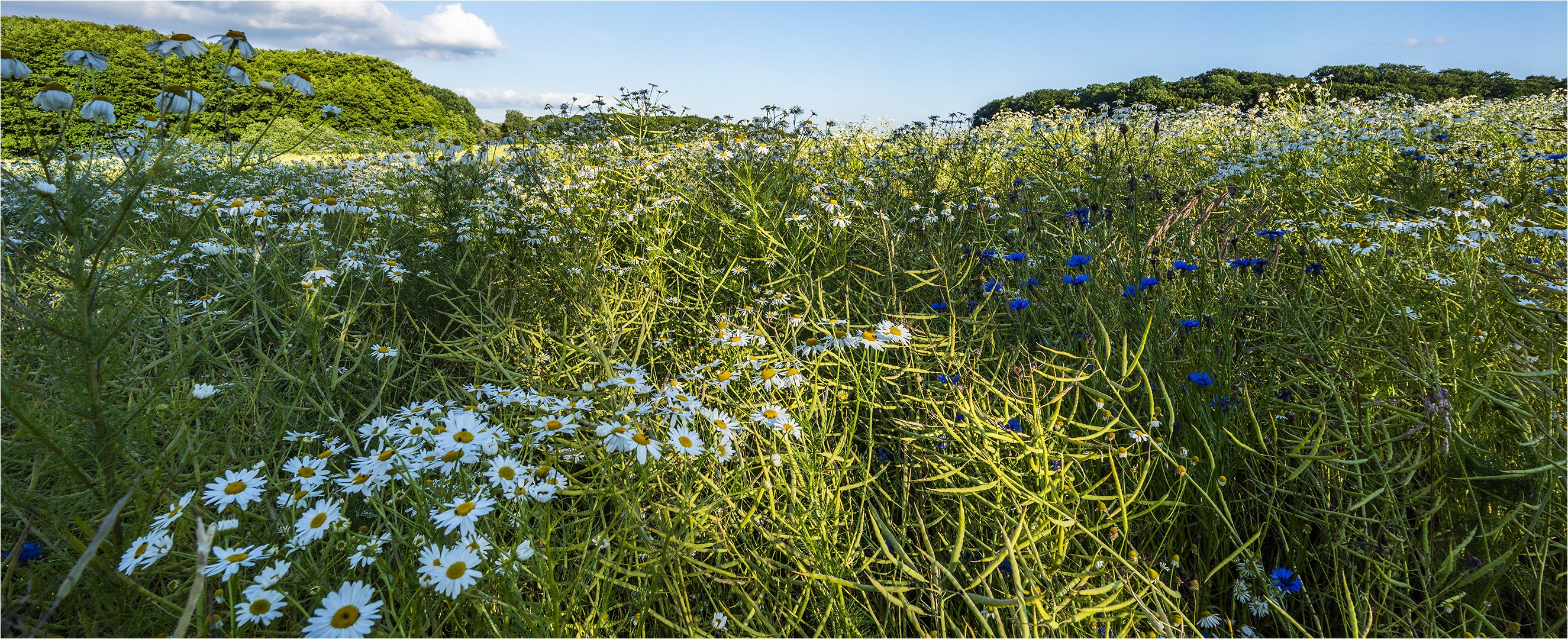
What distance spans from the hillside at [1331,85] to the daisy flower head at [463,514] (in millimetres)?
12172

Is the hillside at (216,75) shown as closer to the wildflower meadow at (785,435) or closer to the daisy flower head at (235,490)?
the wildflower meadow at (785,435)

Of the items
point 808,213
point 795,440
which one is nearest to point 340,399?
point 795,440

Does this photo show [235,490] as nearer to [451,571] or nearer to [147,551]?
[147,551]

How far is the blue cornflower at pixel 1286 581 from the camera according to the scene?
3.87 ft

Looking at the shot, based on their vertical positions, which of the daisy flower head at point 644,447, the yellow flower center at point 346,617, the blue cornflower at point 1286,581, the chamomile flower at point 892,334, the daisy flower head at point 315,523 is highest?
the chamomile flower at point 892,334

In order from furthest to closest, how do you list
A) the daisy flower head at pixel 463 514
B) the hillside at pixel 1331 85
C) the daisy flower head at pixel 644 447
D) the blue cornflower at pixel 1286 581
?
the hillside at pixel 1331 85 < the blue cornflower at pixel 1286 581 < the daisy flower head at pixel 644 447 < the daisy flower head at pixel 463 514

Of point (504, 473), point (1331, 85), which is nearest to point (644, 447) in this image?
point (504, 473)

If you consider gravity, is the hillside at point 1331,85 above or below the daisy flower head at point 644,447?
above

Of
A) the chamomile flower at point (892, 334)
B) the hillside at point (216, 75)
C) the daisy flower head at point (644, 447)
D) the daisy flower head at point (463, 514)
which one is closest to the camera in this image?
the daisy flower head at point (463, 514)

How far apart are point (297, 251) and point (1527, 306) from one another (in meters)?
4.20

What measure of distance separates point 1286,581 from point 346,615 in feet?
5.16

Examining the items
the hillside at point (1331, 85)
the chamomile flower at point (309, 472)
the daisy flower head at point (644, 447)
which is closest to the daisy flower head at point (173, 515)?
the chamomile flower at point (309, 472)

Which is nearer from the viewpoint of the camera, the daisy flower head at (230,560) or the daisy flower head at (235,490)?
the daisy flower head at (230,560)

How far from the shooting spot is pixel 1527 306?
128 cm
